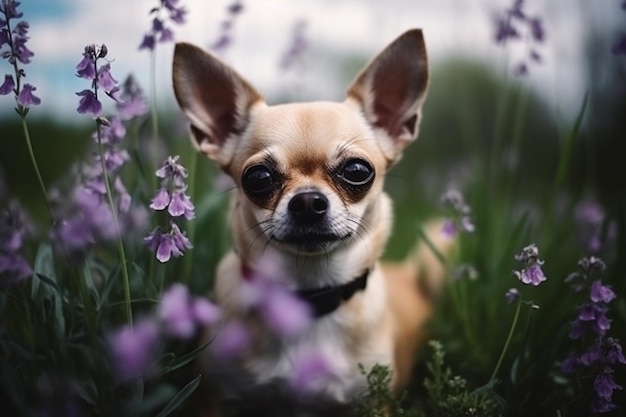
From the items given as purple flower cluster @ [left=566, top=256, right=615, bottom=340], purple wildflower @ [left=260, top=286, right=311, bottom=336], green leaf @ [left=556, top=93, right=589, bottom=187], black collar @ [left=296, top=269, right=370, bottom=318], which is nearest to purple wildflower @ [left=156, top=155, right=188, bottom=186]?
purple wildflower @ [left=260, top=286, right=311, bottom=336]

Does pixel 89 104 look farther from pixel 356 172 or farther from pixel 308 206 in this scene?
pixel 356 172

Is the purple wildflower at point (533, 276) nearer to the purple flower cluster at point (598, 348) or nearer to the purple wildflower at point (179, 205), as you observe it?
the purple flower cluster at point (598, 348)

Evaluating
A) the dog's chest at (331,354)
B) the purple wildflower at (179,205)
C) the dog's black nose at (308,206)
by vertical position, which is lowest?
the dog's chest at (331,354)

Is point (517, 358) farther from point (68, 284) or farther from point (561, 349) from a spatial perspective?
point (68, 284)

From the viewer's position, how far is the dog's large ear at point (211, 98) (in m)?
2.36

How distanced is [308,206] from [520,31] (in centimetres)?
160

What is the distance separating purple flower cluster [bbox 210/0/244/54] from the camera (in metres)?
2.89

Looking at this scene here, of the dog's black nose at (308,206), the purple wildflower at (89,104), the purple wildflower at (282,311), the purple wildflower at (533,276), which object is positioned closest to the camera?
the purple wildflower at (282,311)

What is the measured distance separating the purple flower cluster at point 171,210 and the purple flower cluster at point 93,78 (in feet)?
0.83

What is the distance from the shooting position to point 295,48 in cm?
353

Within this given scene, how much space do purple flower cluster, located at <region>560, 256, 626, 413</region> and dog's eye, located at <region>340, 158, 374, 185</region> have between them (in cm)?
80

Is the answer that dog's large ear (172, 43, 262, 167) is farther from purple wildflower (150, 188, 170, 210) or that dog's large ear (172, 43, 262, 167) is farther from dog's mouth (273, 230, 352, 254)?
purple wildflower (150, 188, 170, 210)

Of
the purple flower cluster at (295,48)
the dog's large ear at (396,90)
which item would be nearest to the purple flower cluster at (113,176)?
the dog's large ear at (396,90)

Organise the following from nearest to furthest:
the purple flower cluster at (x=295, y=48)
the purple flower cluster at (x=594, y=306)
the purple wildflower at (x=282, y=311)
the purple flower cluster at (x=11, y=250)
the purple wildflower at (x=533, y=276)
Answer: the purple wildflower at (x=282, y=311), the purple flower cluster at (x=11, y=250), the purple wildflower at (x=533, y=276), the purple flower cluster at (x=594, y=306), the purple flower cluster at (x=295, y=48)
